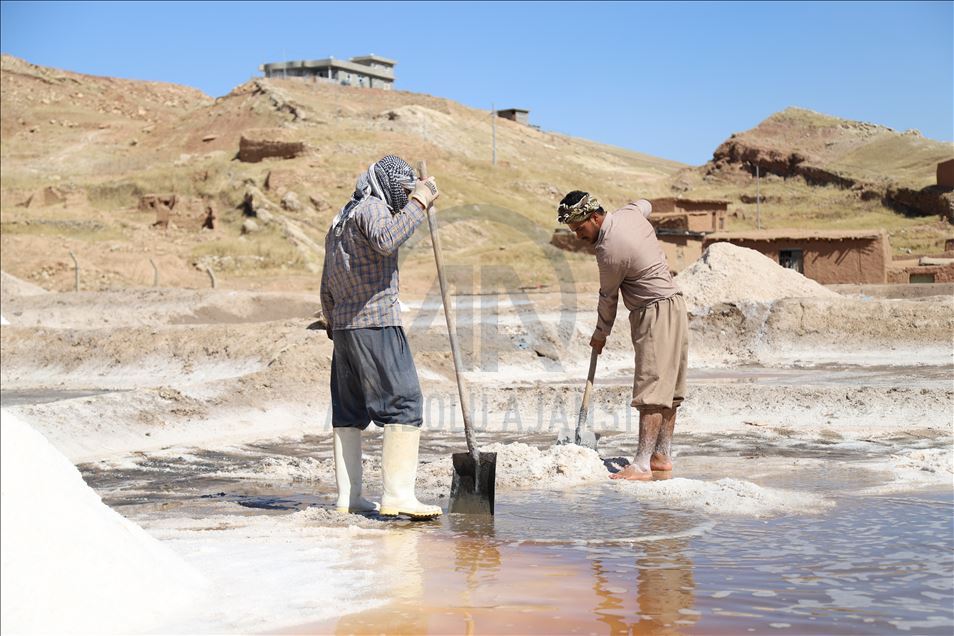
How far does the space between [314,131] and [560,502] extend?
1534 inches

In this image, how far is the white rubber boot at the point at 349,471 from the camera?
492 centimetres

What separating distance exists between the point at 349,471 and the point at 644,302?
1930mm

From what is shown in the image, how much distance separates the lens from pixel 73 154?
5334 centimetres

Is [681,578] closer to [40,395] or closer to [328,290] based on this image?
[328,290]

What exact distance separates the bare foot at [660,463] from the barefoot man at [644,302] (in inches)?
3.5

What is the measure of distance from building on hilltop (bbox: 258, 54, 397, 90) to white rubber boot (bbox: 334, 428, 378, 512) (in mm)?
70911

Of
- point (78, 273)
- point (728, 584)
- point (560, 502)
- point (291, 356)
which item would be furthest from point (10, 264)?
point (728, 584)

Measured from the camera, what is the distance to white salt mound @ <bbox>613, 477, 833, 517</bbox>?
4.91 metres

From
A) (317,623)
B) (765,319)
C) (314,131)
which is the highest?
(314,131)

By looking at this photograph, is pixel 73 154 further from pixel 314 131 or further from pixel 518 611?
pixel 518 611

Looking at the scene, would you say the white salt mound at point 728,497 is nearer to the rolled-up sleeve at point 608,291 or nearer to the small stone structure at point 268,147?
the rolled-up sleeve at point 608,291

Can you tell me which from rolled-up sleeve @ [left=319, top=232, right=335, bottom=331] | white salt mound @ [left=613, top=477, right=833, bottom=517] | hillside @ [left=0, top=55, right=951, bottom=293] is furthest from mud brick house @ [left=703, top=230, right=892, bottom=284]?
rolled-up sleeve @ [left=319, top=232, right=335, bottom=331]

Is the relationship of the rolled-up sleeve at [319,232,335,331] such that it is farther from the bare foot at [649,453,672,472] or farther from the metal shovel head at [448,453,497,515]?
the bare foot at [649,453,672,472]

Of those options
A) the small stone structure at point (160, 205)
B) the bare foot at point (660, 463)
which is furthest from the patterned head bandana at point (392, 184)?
the small stone structure at point (160, 205)
